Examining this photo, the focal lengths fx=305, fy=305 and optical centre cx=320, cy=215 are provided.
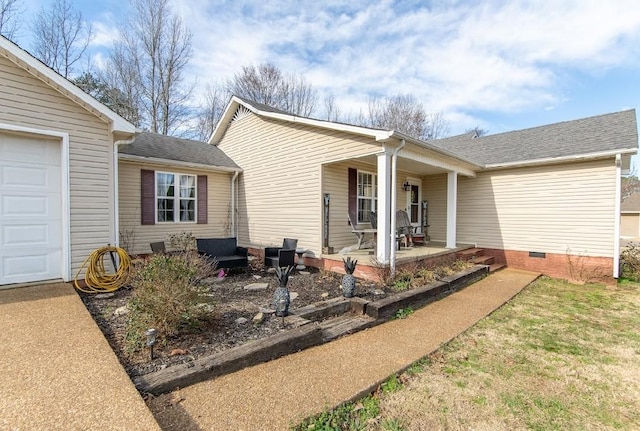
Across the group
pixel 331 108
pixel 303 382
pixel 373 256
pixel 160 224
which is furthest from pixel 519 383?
pixel 331 108

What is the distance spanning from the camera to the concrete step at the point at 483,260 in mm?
8781

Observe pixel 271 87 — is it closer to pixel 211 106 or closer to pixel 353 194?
pixel 211 106

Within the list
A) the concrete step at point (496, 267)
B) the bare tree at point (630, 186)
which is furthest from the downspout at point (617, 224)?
the bare tree at point (630, 186)

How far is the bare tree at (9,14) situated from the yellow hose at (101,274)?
12806 mm

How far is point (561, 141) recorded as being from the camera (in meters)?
8.83

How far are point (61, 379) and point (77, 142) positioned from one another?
4.75 m

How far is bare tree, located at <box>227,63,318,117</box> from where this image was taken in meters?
20.7

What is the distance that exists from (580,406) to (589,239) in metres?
6.94

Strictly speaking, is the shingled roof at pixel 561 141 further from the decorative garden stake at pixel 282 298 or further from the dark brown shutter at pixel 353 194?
the decorative garden stake at pixel 282 298

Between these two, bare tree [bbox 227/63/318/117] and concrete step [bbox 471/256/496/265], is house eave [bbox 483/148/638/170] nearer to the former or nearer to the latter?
concrete step [bbox 471/256/496/265]

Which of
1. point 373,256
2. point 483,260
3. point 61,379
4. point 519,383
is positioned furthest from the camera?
point 483,260

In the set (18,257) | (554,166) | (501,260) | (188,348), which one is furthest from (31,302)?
(554,166)

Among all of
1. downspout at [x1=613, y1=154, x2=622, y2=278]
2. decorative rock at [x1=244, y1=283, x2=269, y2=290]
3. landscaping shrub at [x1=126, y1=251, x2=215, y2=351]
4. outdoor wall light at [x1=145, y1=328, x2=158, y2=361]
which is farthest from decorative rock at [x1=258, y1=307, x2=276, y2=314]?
downspout at [x1=613, y1=154, x2=622, y2=278]

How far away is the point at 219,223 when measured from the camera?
9961 millimetres
